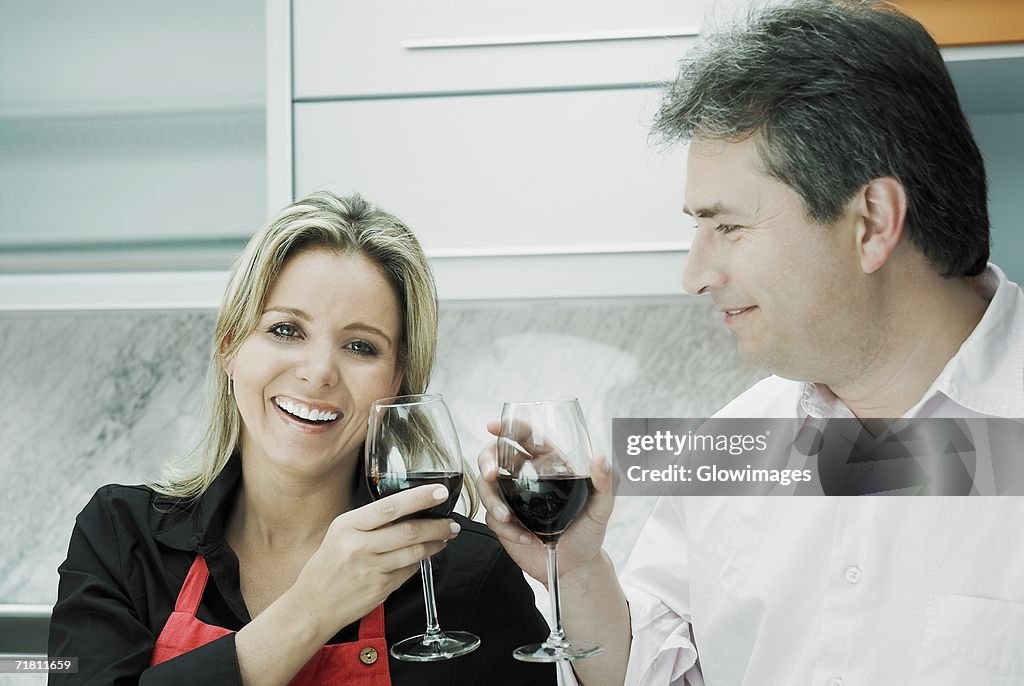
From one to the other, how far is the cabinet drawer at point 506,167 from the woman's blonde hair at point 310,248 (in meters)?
0.44

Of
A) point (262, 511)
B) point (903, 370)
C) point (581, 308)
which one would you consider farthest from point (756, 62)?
point (581, 308)

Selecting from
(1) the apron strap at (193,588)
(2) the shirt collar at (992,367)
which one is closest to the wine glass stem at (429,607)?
(1) the apron strap at (193,588)

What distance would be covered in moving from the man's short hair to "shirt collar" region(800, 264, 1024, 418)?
68mm

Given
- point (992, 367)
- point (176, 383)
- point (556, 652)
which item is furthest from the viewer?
point (176, 383)

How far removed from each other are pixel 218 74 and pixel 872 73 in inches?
50.3

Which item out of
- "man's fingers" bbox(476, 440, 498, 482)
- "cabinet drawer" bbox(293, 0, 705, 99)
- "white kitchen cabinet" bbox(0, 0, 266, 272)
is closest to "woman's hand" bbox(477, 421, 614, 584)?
"man's fingers" bbox(476, 440, 498, 482)

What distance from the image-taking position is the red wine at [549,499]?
0.90m

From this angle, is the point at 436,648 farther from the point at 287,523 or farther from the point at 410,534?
the point at 287,523

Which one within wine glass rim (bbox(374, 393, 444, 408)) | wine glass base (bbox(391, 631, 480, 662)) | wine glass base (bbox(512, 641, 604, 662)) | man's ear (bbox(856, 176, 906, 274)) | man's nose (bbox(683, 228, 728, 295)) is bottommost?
wine glass base (bbox(391, 631, 480, 662))

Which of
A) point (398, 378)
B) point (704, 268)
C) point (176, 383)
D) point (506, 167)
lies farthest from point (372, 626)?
point (176, 383)

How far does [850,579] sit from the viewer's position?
1082 millimetres

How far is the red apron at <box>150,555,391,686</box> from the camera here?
1.10 metres

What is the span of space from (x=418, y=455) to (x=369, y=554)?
10 cm

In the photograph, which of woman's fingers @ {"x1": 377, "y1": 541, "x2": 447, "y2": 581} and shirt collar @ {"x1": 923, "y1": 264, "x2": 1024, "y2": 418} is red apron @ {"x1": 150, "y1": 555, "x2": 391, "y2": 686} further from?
shirt collar @ {"x1": 923, "y1": 264, "x2": 1024, "y2": 418}
